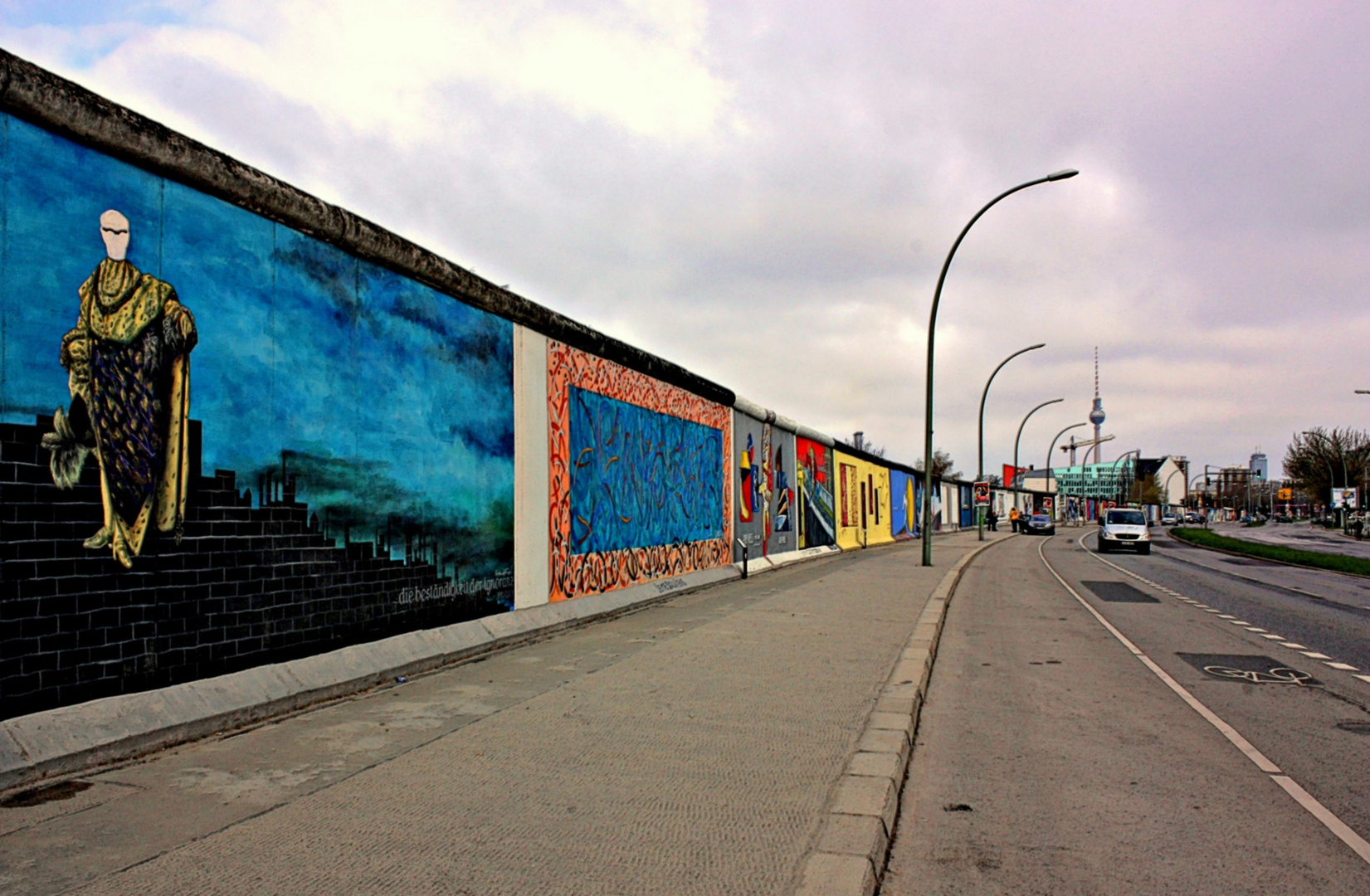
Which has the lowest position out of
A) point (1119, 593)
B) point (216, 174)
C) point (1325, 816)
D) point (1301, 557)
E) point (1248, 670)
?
point (1301, 557)

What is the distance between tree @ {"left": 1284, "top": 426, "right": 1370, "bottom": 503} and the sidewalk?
8556cm

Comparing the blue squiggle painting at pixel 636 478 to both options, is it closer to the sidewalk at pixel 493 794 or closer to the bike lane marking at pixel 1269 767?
the sidewalk at pixel 493 794

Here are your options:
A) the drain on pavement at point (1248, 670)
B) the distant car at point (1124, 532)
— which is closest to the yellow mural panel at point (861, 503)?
the distant car at point (1124, 532)

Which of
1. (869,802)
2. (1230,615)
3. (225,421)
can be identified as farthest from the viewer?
(1230,615)

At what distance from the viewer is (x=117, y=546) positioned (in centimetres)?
523

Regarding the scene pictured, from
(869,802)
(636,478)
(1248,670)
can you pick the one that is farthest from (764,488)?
(869,802)

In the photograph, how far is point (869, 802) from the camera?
14.1 feet

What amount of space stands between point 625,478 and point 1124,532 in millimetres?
26395

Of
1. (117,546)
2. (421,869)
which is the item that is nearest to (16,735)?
(117,546)

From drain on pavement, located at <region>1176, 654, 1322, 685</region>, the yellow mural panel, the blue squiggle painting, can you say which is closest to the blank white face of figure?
the blue squiggle painting

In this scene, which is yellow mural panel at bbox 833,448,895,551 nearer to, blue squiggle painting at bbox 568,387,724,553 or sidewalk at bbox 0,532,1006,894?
blue squiggle painting at bbox 568,387,724,553

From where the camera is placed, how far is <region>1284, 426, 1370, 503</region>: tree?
77875mm

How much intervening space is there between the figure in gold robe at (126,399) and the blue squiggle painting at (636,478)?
5.84m
